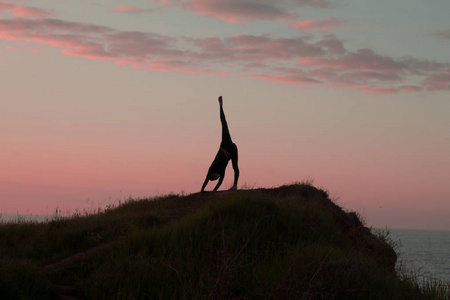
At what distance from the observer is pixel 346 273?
35.9 feet

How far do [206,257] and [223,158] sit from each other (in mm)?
7586

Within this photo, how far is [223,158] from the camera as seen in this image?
1945 centimetres

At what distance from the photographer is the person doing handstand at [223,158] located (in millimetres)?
19281

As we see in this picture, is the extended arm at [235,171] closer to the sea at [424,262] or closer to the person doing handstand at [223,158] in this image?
the person doing handstand at [223,158]

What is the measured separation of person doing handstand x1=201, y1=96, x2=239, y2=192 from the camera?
19281 millimetres

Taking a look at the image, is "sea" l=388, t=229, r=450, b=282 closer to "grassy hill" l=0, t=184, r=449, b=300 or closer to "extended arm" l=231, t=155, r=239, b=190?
"grassy hill" l=0, t=184, r=449, b=300

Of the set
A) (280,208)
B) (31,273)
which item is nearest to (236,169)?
(280,208)

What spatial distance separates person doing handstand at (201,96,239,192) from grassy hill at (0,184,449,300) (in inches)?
66.5

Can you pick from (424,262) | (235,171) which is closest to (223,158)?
(235,171)

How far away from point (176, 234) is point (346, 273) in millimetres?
4530

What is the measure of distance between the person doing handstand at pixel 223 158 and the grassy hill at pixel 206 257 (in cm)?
169

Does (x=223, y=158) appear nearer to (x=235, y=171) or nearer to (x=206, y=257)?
(x=235, y=171)

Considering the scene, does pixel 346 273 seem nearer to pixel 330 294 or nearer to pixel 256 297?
pixel 330 294

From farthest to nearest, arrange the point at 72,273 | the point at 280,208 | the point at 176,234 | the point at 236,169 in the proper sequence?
the point at 236,169, the point at 280,208, the point at 176,234, the point at 72,273
